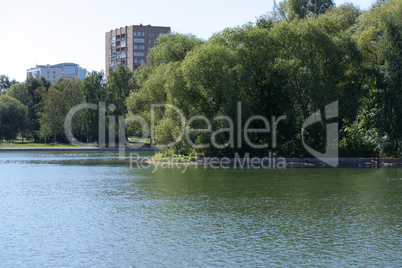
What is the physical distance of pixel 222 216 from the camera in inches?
837

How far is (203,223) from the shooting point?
1988 centimetres

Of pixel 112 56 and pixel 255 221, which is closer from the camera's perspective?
pixel 255 221

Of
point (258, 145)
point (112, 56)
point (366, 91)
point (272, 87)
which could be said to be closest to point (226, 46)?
point (272, 87)

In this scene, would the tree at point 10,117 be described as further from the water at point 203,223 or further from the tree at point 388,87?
the tree at point 388,87

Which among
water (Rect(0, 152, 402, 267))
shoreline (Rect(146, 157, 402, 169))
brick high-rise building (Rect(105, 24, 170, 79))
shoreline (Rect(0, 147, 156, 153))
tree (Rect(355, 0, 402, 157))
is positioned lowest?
water (Rect(0, 152, 402, 267))

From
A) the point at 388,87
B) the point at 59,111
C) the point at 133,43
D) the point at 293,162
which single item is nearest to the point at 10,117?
the point at 59,111

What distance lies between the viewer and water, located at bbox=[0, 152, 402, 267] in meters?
14.9

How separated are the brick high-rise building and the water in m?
130

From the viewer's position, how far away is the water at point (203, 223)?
1491 cm

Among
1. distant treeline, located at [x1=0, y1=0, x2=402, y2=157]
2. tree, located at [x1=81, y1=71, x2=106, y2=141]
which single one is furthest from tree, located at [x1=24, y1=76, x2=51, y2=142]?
distant treeline, located at [x1=0, y1=0, x2=402, y2=157]

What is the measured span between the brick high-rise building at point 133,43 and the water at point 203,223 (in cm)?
12971

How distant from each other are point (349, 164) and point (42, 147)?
69.9 m

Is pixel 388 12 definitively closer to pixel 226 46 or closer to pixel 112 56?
pixel 226 46

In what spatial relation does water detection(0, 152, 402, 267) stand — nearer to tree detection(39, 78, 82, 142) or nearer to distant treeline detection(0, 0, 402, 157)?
distant treeline detection(0, 0, 402, 157)
